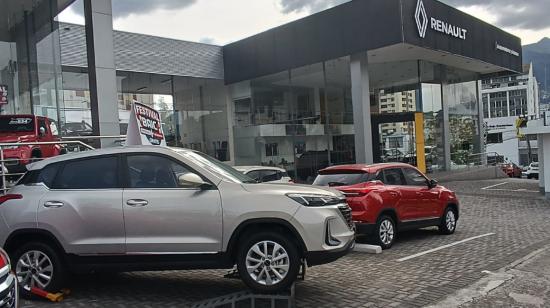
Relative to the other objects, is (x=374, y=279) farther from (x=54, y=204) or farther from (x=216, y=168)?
(x=54, y=204)

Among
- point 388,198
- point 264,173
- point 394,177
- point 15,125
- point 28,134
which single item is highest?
point 15,125

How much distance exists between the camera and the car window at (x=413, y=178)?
33.6ft

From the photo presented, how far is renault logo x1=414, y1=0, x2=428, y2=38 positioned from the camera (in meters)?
18.6

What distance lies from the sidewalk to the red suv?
221cm

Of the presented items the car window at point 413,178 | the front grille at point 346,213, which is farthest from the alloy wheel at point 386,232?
the front grille at point 346,213

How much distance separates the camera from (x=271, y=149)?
25219 mm

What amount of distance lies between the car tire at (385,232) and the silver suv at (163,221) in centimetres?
309

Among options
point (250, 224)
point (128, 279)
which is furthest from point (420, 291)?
point (128, 279)

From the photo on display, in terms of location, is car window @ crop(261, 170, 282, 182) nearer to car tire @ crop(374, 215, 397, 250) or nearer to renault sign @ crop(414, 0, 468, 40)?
car tire @ crop(374, 215, 397, 250)

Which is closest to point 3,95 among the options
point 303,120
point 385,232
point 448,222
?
point 303,120

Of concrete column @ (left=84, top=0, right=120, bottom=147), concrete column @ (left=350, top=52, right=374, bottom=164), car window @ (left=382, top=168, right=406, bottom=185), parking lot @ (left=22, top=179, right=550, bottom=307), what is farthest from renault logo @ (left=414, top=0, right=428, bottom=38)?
concrete column @ (left=84, top=0, right=120, bottom=147)

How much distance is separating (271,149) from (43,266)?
19.5 m

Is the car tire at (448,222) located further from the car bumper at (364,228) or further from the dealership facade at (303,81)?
the dealership facade at (303,81)

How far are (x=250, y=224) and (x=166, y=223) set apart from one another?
951 mm
